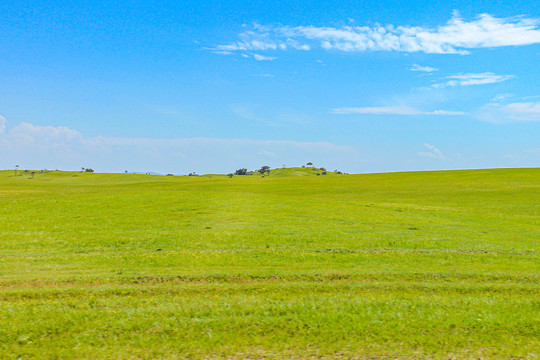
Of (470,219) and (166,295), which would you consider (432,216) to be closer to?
(470,219)

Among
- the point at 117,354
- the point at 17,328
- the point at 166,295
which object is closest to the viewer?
the point at 117,354

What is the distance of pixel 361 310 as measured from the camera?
1041 cm

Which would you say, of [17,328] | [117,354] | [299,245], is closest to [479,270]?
[299,245]

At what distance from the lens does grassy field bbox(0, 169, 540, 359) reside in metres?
8.48

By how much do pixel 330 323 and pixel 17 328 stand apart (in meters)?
7.00

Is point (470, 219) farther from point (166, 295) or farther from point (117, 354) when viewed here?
point (117, 354)

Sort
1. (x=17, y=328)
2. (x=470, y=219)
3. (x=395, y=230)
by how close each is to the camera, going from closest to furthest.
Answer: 1. (x=17, y=328)
2. (x=395, y=230)
3. (x=470, y=219)

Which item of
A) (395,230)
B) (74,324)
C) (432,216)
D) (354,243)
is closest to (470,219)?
(432,216)

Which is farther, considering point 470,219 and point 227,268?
point 470,219

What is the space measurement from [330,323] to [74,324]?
5866 millimetres

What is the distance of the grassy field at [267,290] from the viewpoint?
8484 mm

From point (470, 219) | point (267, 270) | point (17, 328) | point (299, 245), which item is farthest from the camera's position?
point (470, 219)

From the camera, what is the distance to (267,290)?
12547 millimetres

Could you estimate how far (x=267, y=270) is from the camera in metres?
15.3
